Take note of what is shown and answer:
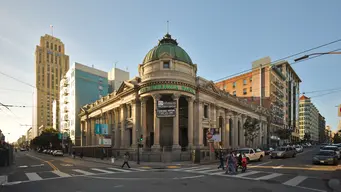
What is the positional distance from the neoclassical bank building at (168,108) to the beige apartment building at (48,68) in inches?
3122

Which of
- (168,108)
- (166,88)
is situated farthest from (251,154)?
(166,88)

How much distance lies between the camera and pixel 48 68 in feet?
387

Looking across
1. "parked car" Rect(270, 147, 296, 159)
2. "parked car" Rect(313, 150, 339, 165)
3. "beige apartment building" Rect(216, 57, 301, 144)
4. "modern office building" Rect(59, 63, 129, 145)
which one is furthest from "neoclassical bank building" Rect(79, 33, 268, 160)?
"beige apartment building" Rect(216, 57, 301, 144)

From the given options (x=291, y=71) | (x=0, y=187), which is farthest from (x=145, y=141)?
(x=291, y=71)

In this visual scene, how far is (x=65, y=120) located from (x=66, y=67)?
5407cm

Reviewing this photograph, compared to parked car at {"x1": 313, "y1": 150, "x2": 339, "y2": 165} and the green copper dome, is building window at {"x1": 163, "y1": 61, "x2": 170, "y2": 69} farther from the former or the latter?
parked car at {"x1": 313, "y1": 150, "x2": 339, "y2": 165}

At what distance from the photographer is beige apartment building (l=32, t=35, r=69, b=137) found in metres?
114

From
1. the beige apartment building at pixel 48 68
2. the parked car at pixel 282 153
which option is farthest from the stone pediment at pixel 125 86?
the beige apartment building at pixel 48 68

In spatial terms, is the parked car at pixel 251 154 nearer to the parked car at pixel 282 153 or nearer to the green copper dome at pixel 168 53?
the parked car at pixel 282 153

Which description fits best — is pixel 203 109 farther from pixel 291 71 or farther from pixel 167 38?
pixel 291 71

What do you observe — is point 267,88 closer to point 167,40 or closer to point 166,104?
point 167,40

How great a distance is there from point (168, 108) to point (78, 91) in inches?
1816

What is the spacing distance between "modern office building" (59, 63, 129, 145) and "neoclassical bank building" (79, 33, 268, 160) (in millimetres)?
23023

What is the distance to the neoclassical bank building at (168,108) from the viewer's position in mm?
33666
